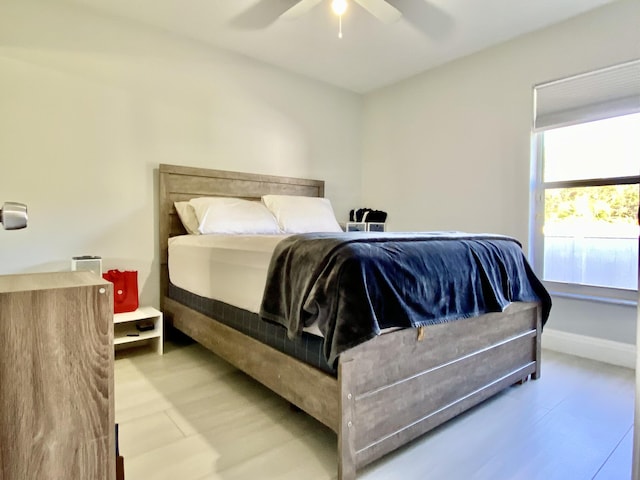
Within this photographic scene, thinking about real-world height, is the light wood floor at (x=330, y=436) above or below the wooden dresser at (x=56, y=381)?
below

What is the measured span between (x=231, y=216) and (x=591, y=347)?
279cm

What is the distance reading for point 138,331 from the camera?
8.51ft

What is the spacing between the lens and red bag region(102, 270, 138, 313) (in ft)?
8.12

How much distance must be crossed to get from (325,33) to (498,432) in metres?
2.94

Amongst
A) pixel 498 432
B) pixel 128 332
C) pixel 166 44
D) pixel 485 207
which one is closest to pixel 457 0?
pixel 485 207

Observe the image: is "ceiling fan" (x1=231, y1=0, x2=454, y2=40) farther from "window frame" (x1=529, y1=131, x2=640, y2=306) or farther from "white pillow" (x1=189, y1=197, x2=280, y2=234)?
"white pillow" (x1=189, y1=197, x2=280, y2=234)

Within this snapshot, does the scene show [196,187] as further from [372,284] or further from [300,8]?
[372,284]

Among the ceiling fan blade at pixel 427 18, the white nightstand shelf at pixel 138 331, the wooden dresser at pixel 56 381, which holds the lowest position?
the white nightstand shelf at pixel 138 331

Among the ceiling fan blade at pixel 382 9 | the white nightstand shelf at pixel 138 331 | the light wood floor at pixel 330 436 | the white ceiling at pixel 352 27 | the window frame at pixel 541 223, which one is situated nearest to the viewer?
the light wood floor at pixel 330 436

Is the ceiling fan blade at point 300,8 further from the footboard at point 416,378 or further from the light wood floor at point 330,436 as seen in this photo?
the light wood floor at point 330,436

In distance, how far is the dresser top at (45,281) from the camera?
74 cm

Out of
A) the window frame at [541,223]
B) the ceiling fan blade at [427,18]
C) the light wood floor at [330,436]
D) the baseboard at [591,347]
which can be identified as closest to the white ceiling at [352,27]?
the ceiling fan blade at [427,18]

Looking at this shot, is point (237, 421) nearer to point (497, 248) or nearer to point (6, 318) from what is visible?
point (6, 318)

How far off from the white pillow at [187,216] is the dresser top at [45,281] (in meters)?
1.79
